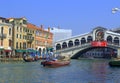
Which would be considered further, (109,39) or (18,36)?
(109,39)

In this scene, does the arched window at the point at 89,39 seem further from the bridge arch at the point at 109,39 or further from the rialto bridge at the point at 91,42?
the bridge arch at the point at 109,39

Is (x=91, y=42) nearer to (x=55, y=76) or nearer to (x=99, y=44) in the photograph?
(x=99, y=44)

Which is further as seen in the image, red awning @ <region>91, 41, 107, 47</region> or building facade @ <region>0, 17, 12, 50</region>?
red awning @ <region>91, 41, 107, 47</region>

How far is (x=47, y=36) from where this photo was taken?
311 ft

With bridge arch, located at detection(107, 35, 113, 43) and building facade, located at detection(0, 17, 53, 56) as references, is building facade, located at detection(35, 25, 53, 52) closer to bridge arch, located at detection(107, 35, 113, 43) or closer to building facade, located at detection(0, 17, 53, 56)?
building facade, located at detection(0, 17, 53, 56)

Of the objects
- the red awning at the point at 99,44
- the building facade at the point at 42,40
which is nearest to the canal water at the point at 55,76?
the building facade at the point at 42,40

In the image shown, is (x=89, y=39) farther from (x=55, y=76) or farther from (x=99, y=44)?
(x=55, y=76)

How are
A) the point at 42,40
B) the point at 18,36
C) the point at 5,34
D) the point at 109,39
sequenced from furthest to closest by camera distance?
the point at 109,39 < the point at 42,40 < the point at 18,36 < the point at 5,34

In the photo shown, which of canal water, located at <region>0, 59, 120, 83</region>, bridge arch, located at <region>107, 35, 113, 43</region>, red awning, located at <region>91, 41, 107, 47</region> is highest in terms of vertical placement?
bridge arch, located at <region>107, 35, 113, 43</region>

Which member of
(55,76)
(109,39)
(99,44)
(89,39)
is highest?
(89,39)

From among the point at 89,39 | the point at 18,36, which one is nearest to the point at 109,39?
the point at 89,39

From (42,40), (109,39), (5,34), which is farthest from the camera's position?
(109,39)

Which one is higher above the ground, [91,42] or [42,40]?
[42,40]

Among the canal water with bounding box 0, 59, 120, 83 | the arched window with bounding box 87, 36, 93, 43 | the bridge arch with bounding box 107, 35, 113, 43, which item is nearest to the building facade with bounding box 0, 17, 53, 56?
the arched window with bounding box 87, 36, 93, 43
